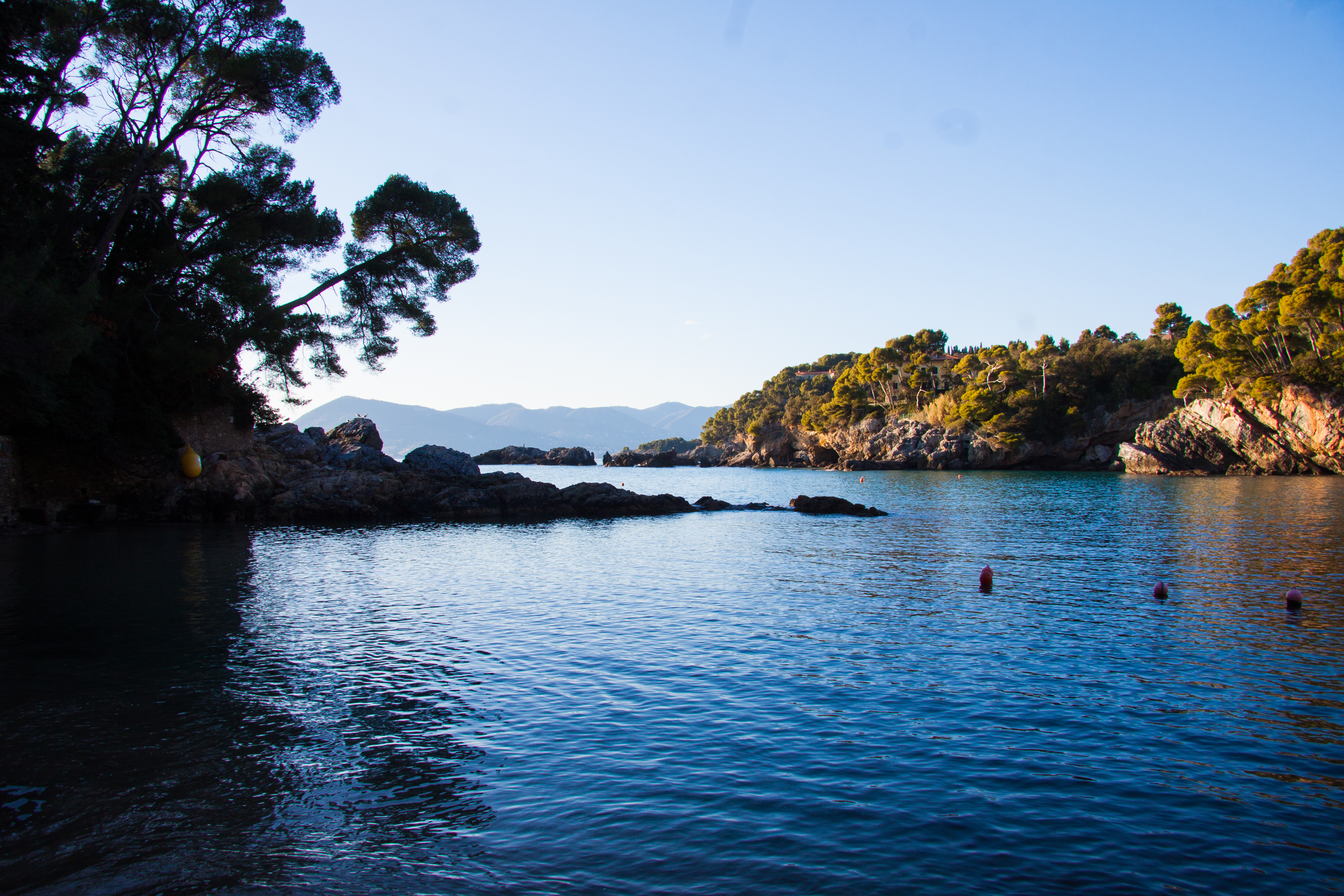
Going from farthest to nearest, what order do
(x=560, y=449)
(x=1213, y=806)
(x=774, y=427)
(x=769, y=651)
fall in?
(x=560, y=449)
(x=774, y=427)
(x=769, y=651)
(x=1213, y=806)

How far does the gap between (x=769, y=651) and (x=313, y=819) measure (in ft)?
25.3

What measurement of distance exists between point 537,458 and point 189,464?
405 feet

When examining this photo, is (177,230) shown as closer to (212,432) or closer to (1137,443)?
(212,432)

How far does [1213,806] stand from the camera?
274 inches

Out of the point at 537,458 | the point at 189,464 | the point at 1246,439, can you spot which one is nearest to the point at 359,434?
the point at 189,464

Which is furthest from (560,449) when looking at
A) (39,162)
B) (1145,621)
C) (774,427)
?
(1145,621)

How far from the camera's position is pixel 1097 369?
92.4 metres

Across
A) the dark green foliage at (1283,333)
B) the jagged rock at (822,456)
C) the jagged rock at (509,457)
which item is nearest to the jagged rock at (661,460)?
the jagged rock at (509,457)

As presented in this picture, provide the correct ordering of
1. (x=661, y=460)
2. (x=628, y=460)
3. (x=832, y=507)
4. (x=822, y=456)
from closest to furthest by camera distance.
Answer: (x=832, y=507) → (x=822, y=456) → (x=661, y=460) → (x=628, y=460)

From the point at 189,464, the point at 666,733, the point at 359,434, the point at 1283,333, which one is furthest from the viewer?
the point at 1283,333

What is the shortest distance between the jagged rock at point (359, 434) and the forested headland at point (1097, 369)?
234 ft

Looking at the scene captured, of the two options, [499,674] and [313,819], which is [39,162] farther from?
[313,819]

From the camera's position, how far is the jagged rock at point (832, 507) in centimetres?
3934

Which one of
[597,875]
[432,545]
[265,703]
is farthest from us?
[432,545]
